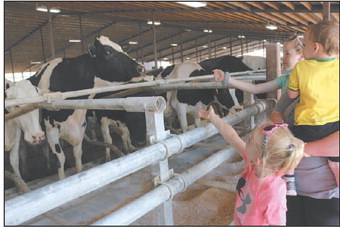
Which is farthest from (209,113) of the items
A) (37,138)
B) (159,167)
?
(37,138)

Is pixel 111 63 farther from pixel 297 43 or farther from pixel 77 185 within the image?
pixel 77 185

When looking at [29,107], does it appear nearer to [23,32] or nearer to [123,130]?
[123,130]

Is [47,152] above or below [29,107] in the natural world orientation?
below

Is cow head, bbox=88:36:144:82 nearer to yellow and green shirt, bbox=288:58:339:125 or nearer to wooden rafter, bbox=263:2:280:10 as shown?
yellow and green shirt, bbox=288:58:339:125

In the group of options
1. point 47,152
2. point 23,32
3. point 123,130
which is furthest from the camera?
point 23,32

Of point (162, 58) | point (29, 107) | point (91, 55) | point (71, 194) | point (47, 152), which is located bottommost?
point (47, 152)

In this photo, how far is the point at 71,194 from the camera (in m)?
0.89

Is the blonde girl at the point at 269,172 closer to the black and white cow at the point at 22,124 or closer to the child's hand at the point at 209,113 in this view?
the child's hand at the point at 209,113

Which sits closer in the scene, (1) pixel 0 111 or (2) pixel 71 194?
(2) pixel 71 194

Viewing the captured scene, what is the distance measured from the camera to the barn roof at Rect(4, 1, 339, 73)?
25.5 feet

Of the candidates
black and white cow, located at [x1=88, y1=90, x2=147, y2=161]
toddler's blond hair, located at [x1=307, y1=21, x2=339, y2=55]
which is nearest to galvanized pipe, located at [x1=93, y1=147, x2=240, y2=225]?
toddler's blond hair, located at [x1=307, y1=21, x2=339, y2=55]

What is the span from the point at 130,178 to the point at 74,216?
22.7 inches

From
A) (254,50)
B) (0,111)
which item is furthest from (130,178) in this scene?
(254,50)

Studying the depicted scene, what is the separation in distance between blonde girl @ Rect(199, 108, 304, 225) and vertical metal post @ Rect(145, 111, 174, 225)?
30 cm
